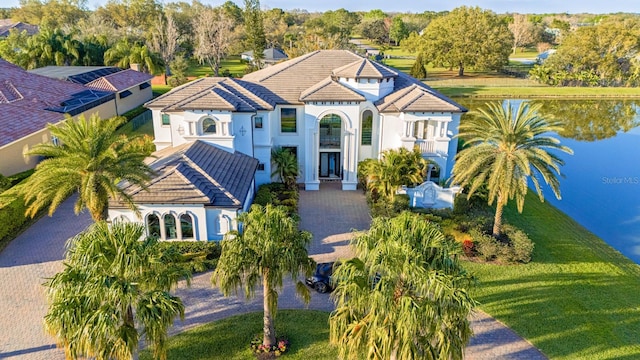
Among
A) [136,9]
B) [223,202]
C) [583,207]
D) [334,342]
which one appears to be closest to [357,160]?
[223,202]

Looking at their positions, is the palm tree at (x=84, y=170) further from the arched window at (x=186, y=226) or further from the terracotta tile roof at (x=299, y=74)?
the terracotta tile roof at (x=299, y=74)

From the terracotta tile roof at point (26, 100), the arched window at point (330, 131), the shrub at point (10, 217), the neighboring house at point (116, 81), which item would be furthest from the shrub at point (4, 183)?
the neighboring house at point (116, 81)

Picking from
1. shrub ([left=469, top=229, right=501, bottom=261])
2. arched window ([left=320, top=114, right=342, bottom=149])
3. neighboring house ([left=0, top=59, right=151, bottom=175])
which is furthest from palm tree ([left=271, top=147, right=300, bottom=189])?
neighboring house ([left=0, top=59, right=151, bottom=175])

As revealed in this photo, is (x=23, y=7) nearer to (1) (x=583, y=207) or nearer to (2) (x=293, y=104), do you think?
(2) (x=293, y=104)

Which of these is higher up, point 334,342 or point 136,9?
point 136,9

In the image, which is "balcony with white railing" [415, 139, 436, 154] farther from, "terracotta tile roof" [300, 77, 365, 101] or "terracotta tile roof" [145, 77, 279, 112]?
"terracotta tile roof" [145, 77, 279, 112]

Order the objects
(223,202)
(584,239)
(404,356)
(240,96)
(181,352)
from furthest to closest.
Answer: (240,96), (584,239), (223,202), (181,352), (404,356)
